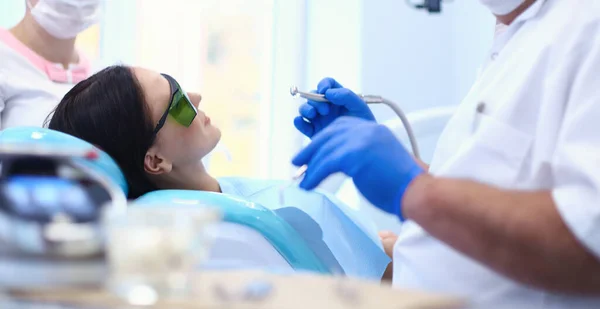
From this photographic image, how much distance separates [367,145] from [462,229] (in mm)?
234

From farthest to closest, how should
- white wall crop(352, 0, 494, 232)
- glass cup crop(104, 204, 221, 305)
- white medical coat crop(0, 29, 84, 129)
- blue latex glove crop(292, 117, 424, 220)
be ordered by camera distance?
white wall crop(352, 0, 494, 232) < white medical coat crop(0, 29, 84, 129) < blue latex glove crop(292, 117, 424, 220) < glass cup crop(104, 204, 221, 305)

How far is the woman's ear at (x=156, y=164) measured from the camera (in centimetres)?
177

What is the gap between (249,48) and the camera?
3027 mm

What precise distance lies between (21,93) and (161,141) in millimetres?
708

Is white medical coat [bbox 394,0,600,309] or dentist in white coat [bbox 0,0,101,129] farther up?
white medical coat [bbox 394,0,600,309]

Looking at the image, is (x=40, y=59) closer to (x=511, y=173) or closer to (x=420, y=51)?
(x=420, y=51)

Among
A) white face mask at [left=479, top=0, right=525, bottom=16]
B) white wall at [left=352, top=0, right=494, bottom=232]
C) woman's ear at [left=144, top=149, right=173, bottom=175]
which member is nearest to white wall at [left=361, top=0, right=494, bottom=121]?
white wall at [left=352, top=0, right=494, bottom=232]

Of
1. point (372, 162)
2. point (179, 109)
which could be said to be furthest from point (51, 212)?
point (179, 109)

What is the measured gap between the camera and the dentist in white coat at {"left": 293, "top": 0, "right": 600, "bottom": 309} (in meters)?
0.88

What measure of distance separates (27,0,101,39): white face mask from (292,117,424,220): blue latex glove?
56.9 inches

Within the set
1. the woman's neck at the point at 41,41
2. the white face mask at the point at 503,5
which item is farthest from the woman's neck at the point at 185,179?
the white face mask at the point at 503,5

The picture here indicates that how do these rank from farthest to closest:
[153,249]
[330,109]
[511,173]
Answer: [330,109], [511,173], [153,249]

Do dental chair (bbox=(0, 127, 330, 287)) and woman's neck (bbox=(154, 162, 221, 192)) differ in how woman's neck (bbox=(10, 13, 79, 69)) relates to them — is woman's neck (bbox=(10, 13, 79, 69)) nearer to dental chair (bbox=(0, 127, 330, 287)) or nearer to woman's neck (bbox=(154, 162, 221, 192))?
woman's neck (bbox=(154, 162, 221, 192))

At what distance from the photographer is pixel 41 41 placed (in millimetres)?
2320
